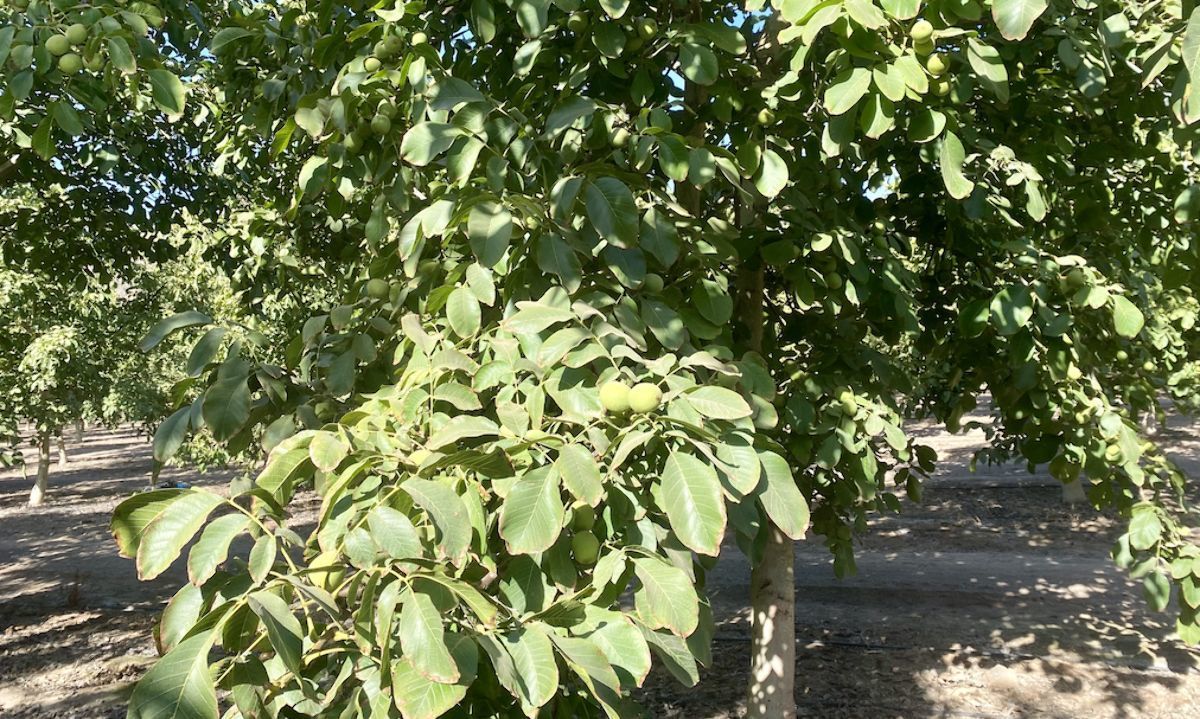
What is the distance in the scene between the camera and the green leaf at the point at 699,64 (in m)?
2.05

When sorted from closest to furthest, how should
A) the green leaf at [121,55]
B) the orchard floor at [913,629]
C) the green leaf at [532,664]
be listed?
the green leaf at [532,664], the green leaf at [121,55], the orchard floor at [913,629]

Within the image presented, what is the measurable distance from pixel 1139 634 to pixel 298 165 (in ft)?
19.5

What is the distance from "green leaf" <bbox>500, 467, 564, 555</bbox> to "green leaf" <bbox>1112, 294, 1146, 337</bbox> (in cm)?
175

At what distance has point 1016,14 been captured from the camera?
5.14ft

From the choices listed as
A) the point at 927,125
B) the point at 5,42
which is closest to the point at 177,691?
the point at 927,125

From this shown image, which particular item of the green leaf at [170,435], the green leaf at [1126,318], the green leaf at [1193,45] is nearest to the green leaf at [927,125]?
the green leaf at [1193,45]

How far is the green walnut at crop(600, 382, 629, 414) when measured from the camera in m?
1.31

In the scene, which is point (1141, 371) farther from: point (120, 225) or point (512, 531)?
point (120, 225)

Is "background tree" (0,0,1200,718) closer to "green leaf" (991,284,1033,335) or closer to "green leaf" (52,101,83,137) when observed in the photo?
"green leaf" (991,284,1033,335)

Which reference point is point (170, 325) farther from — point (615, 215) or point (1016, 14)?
point (1016, 14)

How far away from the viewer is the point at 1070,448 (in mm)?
2576

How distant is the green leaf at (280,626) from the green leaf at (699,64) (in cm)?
150

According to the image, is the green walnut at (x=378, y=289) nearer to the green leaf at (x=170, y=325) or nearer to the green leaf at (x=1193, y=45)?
the green leaf at (x=170, y=325)

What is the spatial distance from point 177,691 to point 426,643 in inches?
10.5
